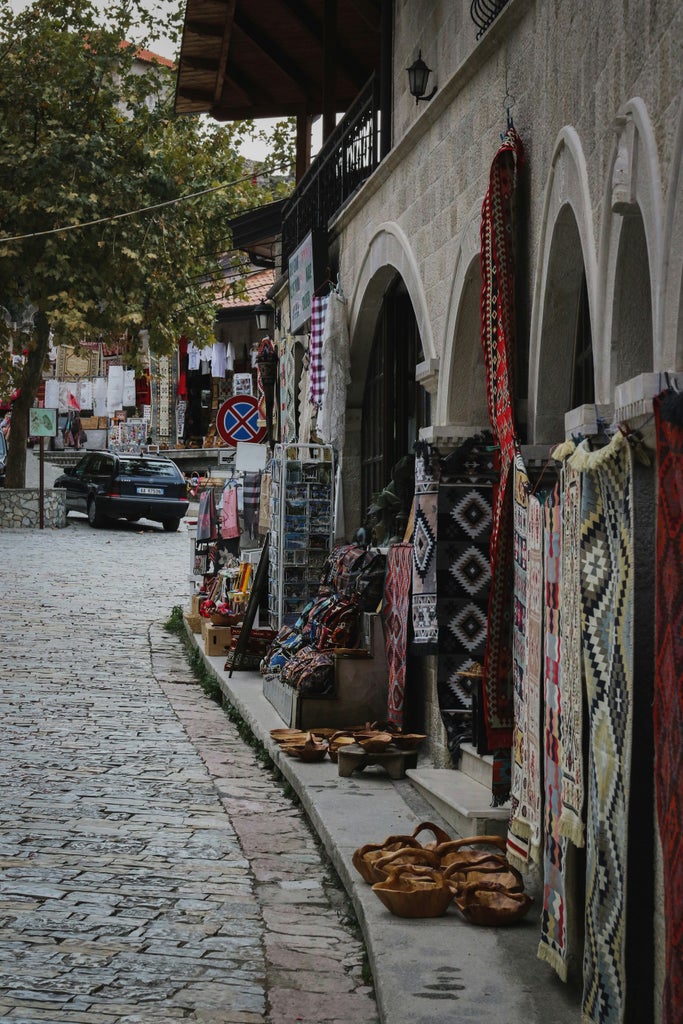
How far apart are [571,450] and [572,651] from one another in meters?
0.64

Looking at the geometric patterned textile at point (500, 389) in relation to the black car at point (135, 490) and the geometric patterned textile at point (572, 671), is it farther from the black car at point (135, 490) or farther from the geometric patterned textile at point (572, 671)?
the black car at point (135, 490)

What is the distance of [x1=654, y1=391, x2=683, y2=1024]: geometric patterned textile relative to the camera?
10.9 feet

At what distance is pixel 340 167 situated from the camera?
13266 millimetres

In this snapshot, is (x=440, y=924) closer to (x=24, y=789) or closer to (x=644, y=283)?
(x=644, y=283)

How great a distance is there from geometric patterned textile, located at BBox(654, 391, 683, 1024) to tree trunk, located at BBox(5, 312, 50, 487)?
29.5 meters

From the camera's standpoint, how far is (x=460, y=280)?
802 cm

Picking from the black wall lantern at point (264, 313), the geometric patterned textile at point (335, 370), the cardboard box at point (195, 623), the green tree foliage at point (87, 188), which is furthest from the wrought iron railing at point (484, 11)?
the green tree foliage at point (87, 188)

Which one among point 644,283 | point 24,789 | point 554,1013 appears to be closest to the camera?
point 554,1013

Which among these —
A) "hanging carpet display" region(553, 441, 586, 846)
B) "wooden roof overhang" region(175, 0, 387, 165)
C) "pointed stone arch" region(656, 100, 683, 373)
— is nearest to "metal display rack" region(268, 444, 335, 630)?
"wooden roof overhang" region(175, 0, 387, 165)

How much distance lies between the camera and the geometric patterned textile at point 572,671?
14.0ft

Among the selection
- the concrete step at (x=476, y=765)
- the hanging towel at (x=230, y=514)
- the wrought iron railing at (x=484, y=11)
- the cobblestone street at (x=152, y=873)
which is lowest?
the cobblestone street at (x=152, y=873)

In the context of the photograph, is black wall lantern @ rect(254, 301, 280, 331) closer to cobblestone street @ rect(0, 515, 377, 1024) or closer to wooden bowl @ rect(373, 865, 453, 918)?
cobblestone street @ rect(0, 515, 377, 1024)

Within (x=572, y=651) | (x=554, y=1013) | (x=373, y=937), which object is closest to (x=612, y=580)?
(x=572, y=651)

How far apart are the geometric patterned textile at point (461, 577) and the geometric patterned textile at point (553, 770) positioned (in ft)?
8.75
